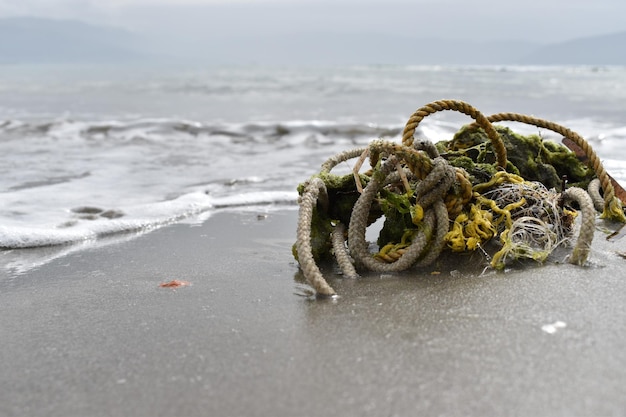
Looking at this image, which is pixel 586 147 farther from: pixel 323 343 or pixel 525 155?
pixel 323 343

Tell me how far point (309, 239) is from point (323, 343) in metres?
0.67

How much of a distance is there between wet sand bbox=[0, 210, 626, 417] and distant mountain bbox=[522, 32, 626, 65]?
185 m

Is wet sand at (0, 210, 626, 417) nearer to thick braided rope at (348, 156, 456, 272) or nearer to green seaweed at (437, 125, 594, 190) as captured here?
thick braided rope at (348, 156, 456, 272)

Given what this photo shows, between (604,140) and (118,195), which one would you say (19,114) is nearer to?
(118,195)

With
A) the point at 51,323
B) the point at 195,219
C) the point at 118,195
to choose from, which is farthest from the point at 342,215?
the point at 118,195

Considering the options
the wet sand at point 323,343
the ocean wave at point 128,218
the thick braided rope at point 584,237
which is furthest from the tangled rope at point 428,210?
the ocean wave at point 128,218

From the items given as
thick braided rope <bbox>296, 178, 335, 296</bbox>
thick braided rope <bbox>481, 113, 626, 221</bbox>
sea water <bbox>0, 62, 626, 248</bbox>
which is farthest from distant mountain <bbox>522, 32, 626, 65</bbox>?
thick braided rope <bbox>296, 178, 335, 296</bbox>

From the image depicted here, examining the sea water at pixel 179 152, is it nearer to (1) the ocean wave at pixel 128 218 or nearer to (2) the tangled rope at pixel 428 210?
(1) the ocean wave at pixel 128 218

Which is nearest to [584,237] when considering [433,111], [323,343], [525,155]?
[433,111]

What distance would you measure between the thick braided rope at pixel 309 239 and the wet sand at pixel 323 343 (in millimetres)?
97

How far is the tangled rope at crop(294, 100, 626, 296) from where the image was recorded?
2.58 metres

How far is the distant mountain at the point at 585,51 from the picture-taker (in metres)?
173

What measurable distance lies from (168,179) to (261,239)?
297 centimetres

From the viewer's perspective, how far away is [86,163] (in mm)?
7527
